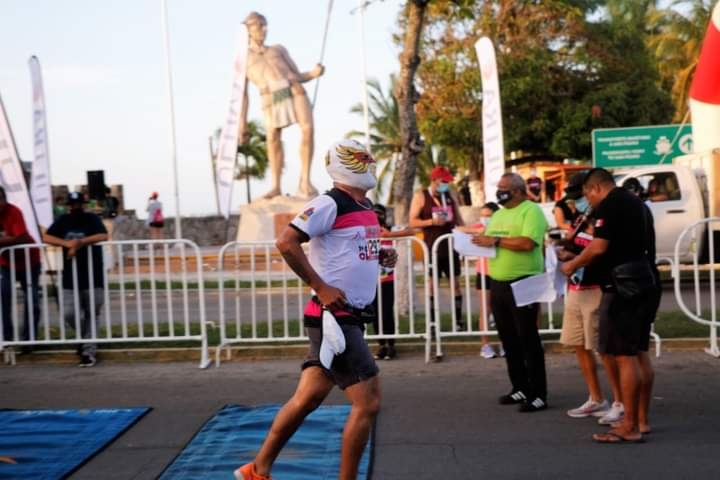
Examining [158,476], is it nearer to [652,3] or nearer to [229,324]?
[229,324]

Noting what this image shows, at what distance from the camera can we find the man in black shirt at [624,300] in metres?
6.18

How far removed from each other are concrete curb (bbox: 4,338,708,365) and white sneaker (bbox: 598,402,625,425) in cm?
302

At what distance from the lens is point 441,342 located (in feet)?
33.0

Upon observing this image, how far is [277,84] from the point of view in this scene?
2466 centimetres

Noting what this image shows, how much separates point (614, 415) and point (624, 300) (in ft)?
3.20

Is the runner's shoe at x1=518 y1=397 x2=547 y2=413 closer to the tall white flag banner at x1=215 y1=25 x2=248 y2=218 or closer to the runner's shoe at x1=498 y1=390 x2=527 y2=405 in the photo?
the runner's shoe at x1=498 y1=390 x2=527 y2=405

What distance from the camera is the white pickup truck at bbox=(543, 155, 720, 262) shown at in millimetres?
16375

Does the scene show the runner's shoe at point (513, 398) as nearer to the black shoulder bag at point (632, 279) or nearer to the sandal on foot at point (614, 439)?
the sandal on foot at point (614, 439)

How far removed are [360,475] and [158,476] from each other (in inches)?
46.4

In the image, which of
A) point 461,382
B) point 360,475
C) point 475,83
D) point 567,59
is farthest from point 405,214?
point 567,59

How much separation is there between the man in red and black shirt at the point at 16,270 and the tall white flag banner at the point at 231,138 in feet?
42.4

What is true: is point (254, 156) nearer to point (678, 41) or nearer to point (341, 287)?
point (678, 41)

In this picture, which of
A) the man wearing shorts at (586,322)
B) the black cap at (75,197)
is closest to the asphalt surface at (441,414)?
the man wearing shorts at (586,322)

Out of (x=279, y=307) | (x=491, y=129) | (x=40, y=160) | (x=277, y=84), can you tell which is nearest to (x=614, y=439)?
(x=279, y=307)
